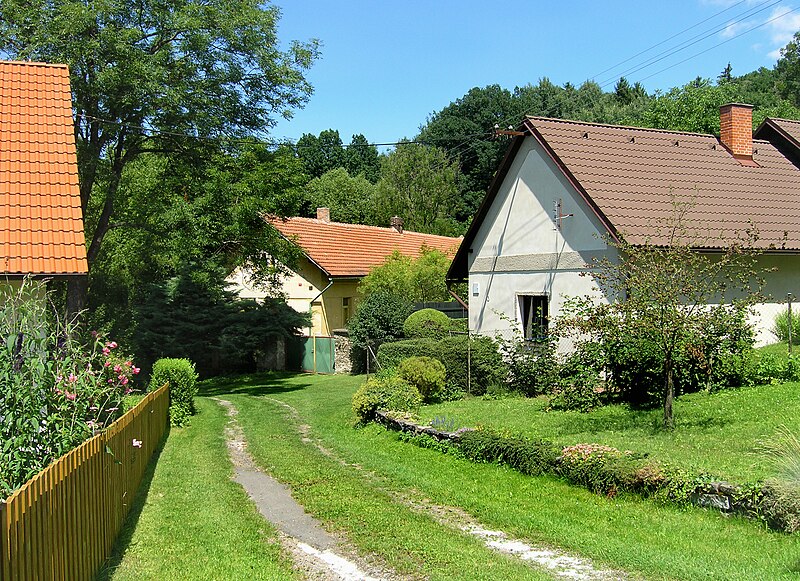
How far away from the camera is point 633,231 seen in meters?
16.9

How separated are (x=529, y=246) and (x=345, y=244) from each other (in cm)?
1679

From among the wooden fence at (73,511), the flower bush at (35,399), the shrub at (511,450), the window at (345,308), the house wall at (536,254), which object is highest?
the house wall at (536,254)

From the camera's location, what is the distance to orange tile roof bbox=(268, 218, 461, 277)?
3350 cm

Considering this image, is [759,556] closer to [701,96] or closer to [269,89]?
[269,89]

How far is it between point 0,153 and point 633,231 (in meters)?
12.4

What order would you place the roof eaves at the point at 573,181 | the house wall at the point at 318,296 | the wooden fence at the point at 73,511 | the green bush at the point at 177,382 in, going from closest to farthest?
the wooden fence at the point at 73,511 → the roof eaves at the point at 573,181 → the green bush at the point at 177,382 → the house wall at the point at 318,296

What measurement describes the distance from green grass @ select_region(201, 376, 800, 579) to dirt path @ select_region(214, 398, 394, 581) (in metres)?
0.22

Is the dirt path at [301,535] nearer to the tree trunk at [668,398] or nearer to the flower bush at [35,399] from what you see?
the flower bush at [35,399]

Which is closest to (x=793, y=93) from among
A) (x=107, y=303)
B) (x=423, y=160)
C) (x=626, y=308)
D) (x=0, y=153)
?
(x=423, y=160)

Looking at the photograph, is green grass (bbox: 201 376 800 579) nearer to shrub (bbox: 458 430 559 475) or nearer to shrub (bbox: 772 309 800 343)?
shrub (bbox: 458 430 559 475)

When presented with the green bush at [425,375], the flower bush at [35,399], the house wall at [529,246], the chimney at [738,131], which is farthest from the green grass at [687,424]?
the chimney at [738,131]

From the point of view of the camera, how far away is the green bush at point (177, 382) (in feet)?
58.1

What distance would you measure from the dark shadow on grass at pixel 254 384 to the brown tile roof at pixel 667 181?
39.7 feet

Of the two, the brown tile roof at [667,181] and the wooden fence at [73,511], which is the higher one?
the brown tile roof at [667,181]
